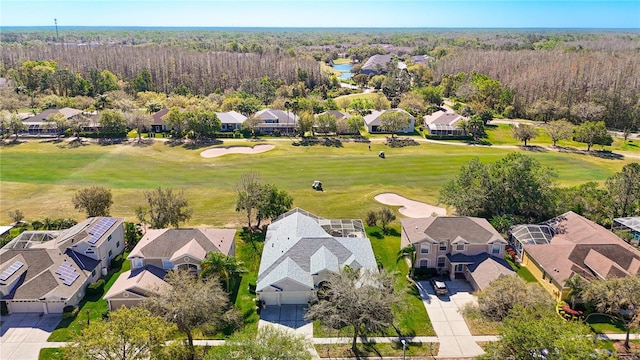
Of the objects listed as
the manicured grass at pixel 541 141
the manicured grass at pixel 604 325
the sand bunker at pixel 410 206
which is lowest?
the manicured grass at pixel 604 325

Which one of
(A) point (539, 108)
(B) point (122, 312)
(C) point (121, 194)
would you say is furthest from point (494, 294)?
(A) point (539, 108)

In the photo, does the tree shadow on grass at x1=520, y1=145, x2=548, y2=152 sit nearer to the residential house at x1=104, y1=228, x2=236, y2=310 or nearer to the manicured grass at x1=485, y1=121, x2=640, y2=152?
the manicured grass at x1=485, y1=121, x2=640, y2=152

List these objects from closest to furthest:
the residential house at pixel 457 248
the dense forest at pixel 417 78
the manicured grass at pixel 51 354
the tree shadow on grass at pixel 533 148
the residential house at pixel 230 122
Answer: the manicured grass at pixel 51 354 < the residential house at pixel 457 248 < the tree shadow on grass at pixel 533 148 < the residential house at pixel 230 122 < the dense forest at pixel 417 78

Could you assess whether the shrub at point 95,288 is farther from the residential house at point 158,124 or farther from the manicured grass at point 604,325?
the residential house at point 158,124

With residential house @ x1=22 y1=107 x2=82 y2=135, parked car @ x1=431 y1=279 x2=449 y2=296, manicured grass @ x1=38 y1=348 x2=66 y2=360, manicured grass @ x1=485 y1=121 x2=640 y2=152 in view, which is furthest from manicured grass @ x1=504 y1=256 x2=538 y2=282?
residential house @ x1=22 y1=107 x2=82 y2=135

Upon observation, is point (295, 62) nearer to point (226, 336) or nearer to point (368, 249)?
point (368, 249)

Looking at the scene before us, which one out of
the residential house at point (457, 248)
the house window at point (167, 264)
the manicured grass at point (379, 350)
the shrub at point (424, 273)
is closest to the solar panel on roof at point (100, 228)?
the house window at point (167, 264)

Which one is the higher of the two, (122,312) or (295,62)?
(295,62)
